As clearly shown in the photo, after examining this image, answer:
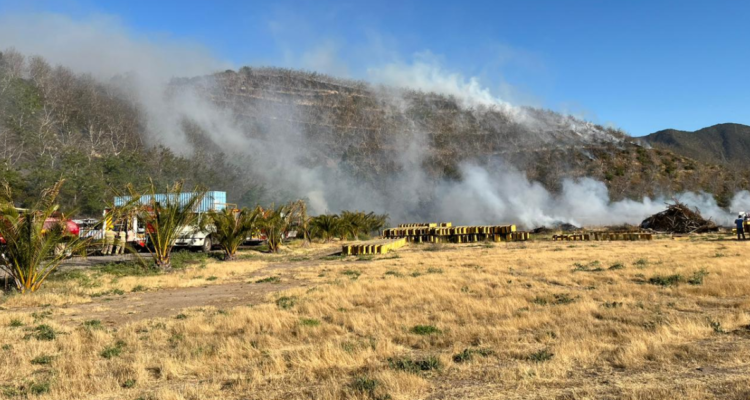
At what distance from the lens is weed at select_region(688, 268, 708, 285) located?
10950mm

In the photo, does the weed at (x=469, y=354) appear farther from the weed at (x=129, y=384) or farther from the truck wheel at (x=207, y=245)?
the truck wheel at (x=207, y=245)

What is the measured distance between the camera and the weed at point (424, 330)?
717cm

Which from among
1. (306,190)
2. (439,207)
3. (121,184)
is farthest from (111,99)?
(439,207)

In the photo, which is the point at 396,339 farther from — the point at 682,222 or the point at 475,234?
the point at 682,222

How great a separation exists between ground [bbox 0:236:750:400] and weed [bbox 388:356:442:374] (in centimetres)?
2

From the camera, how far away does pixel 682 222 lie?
3438 centimetres

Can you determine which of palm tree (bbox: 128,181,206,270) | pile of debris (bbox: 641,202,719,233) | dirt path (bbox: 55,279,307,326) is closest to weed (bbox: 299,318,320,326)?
dirt path (bbox: 55,279,307,326)

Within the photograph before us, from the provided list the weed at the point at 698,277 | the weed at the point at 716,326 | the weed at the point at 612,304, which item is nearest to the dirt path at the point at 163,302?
the weed at the point at 612,304

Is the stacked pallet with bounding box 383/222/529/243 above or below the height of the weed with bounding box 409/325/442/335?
above

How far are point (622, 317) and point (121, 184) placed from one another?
46800 millimetres

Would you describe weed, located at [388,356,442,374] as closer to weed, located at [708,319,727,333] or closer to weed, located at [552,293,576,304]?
weed, located at [708,319,727,333]

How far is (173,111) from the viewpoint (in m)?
97.9

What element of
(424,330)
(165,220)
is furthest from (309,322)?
(165,220)

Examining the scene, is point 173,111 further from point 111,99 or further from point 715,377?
point 715,377
